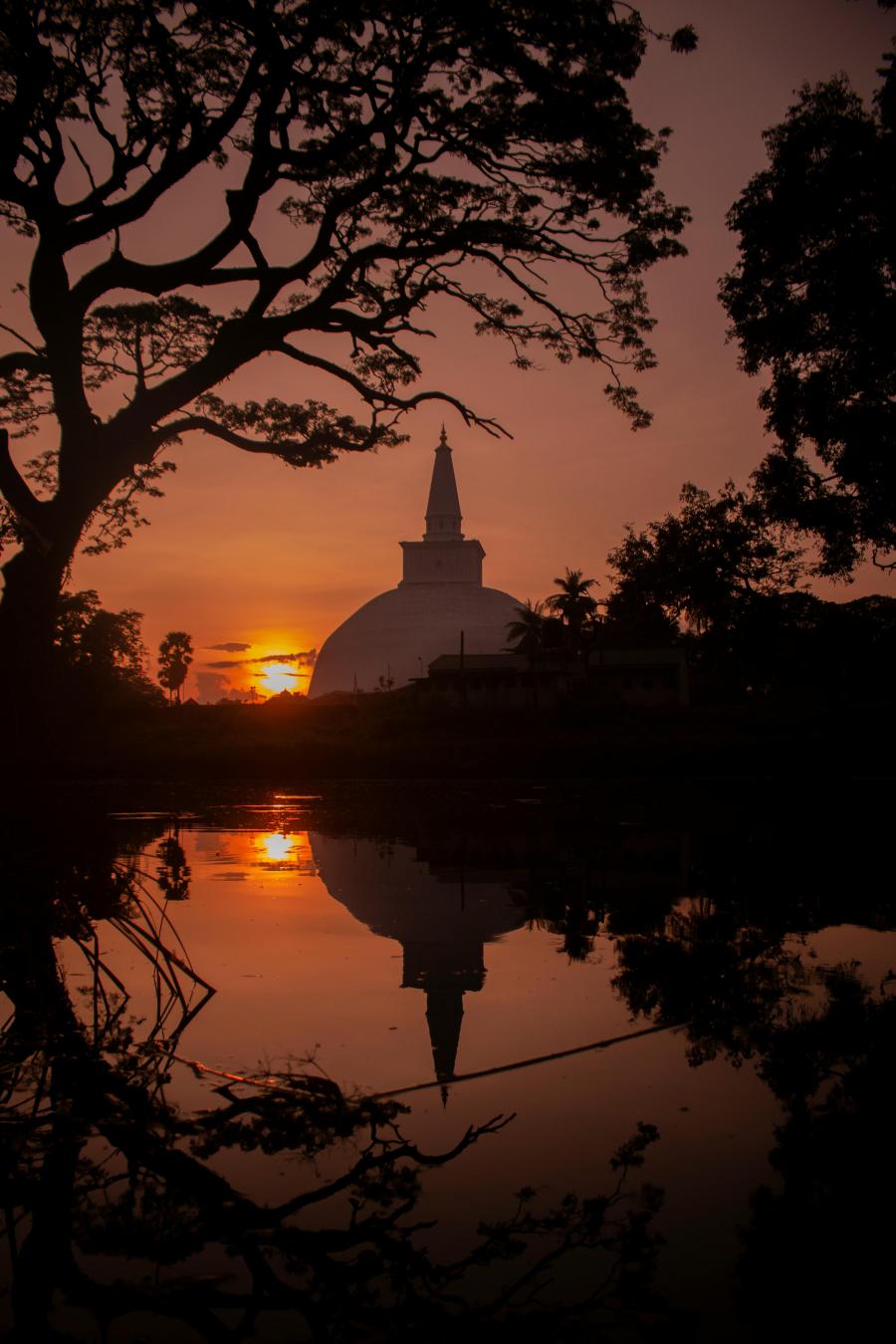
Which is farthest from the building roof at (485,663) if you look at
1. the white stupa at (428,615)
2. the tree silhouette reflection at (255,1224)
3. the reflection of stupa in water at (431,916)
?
the tree silhouette reflection at (255,1224)

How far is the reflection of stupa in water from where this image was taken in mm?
4176

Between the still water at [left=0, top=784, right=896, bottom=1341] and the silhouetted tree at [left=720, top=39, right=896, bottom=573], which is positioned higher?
the silhouetted tree at [left=720, top=39, right=896, bottom=573]

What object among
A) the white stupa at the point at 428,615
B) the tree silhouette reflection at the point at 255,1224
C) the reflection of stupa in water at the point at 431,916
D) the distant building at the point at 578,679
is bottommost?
the tree silhouette reflection at the point at 255,1224

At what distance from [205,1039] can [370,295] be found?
14127 mm

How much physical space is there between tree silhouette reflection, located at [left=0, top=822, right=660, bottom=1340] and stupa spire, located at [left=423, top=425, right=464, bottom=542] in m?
87.0

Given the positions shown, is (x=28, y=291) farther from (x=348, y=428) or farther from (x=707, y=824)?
(x=707, y=824)

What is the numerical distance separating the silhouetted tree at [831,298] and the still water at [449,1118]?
9994 mm

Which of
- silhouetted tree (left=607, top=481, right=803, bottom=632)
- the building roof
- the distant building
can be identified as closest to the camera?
silhouetted tree (left=607, top=481, right=803, bottom=632)

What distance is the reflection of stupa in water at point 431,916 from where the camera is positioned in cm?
418

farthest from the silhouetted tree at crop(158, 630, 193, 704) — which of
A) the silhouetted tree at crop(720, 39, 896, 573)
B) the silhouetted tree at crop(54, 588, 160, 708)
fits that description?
the silhouetted tree at crop(720, 39, 896, 573)

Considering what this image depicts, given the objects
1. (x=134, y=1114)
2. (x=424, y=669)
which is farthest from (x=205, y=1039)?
(x=424, y=669)

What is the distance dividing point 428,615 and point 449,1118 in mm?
82958

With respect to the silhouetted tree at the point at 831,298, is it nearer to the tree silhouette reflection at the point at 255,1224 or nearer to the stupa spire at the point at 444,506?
the tree silhouette reflection at the point at 255,1224

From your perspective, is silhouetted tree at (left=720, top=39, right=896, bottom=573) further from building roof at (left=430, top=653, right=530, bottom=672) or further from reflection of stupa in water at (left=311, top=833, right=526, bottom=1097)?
building roof at (left=430, top=653, right=530, bottom=672)
